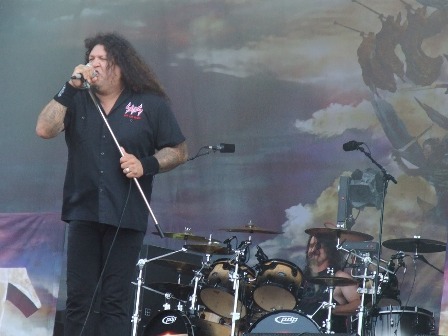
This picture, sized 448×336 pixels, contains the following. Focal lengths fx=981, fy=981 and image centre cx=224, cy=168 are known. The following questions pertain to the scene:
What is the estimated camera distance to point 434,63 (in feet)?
23.4

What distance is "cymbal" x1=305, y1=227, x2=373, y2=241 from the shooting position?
21.8ft

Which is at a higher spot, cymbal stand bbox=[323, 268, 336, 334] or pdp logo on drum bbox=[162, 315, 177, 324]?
cymbal stand bbox=[323, 268, 336, 334]

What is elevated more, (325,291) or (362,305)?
(325,291)

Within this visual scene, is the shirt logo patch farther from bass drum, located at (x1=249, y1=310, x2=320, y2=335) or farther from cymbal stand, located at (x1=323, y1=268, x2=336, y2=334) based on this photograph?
cymbal stand, located at (x1=323, y1=268, x2=336, y2=334)

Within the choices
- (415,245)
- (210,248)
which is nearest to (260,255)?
(210,248)

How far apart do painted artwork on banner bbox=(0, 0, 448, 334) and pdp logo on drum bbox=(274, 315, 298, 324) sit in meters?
0.83

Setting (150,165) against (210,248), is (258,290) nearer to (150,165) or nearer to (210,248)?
(210,248)

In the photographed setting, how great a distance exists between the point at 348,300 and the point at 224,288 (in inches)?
34.5

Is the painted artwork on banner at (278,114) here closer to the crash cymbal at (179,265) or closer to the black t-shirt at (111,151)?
the crash cymbal at (179,265)

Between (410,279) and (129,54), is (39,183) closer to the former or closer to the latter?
(410,279)

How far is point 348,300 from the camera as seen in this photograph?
691 cm

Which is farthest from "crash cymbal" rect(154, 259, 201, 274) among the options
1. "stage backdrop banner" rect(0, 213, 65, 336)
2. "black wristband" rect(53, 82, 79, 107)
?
"black wristband" rect(53, 82, 79, 107)

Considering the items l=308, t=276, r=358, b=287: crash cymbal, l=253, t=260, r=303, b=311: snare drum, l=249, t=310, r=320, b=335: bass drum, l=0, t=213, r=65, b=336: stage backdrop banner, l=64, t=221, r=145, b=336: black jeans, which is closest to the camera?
l=64, t=221, r=145, b=336: black jeans

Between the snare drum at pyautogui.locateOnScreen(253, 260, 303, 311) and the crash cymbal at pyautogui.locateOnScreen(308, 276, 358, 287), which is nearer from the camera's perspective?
the crash cymbal at pyautogui.locateOnScreen(308, 276, 358, 287)
